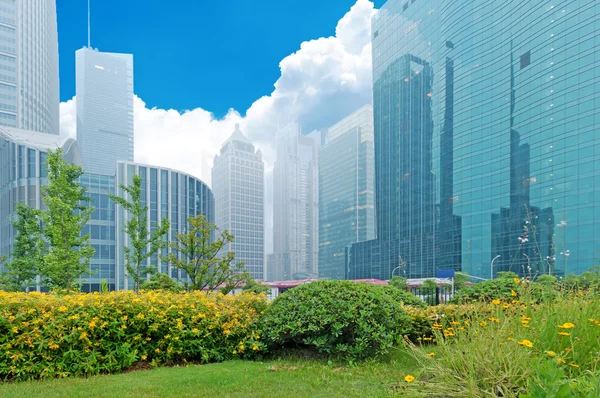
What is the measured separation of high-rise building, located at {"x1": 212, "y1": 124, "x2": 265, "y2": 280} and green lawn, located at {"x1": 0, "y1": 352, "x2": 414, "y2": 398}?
115m

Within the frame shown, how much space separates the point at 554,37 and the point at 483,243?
24830 mm

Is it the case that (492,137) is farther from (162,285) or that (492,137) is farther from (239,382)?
(239,382)

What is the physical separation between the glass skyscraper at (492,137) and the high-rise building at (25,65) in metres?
65.5

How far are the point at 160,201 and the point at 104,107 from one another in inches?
3944

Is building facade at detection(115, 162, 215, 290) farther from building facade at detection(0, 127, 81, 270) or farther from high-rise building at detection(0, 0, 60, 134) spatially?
high-rise building at detection(0, 0, 60, 134)

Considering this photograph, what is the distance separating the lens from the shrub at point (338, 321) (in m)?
4.60

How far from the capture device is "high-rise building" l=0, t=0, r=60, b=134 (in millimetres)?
61438

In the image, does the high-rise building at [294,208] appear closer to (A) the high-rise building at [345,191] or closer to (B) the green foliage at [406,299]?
(A) the high-rise building at [345,191]

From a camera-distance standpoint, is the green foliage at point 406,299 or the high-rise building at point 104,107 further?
the high-rise building at point 104,107

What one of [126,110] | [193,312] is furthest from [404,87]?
[126,110]

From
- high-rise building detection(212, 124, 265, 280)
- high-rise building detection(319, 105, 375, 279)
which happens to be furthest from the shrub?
high-rise building detection(212, 124, 265, 280)

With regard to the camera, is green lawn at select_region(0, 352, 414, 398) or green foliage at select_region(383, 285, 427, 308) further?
green foliage at select_region(383, 285, 427, 308)

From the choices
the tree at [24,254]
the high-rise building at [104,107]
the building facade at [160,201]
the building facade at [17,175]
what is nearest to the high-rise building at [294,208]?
the high-rise building at [104,107]

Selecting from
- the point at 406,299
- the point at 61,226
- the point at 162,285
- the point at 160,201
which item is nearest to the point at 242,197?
the point at 160,201
